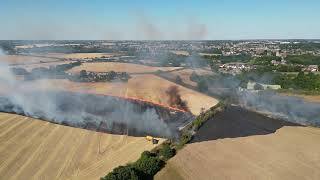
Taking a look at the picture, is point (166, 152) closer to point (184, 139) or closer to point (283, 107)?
point (184, 139)

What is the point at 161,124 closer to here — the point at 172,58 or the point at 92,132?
the point at 92,132

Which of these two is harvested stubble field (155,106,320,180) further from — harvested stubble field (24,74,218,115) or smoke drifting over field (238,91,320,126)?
harvested stubble field (24,74,218,115)

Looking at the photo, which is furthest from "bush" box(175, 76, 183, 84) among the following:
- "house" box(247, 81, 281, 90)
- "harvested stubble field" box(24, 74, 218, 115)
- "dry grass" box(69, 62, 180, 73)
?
"house" box(247, 81, 281, 90)

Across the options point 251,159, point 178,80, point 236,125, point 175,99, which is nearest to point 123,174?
point 251,159

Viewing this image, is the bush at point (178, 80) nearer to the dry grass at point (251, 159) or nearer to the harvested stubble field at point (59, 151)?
the dry grass at point (251, 159)

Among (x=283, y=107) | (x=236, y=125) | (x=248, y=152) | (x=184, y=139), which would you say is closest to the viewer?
(x=248, y=152)

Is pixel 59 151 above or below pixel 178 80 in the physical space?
below

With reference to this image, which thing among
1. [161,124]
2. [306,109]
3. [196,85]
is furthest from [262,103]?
[161,124]
